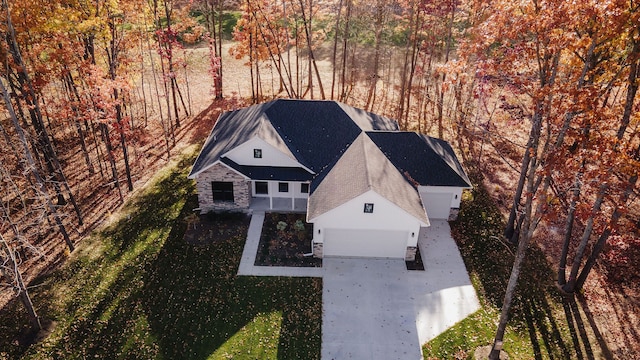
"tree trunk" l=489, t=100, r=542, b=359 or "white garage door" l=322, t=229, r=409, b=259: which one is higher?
"tree trunk" l=489, t=100, r=542, b=359

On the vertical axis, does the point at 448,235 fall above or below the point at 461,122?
below

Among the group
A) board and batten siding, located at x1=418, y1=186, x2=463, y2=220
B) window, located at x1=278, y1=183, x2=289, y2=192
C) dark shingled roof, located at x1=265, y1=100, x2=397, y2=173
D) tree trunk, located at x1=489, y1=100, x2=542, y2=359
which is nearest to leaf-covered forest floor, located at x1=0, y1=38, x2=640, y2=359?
tree trunk, located at x1=489, y1=100, x2=542, y2=359

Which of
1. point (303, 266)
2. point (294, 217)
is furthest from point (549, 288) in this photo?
point (294, 217)

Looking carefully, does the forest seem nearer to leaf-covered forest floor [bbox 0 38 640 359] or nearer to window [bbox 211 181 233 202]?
leaf-covered forest floor [bbox 0 38 640 359]

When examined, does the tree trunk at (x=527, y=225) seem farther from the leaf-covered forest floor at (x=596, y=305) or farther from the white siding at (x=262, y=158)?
the white siding at (x=262, y=158)

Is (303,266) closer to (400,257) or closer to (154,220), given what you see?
(400,257)

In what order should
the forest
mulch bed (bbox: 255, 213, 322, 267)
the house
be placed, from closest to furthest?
the forest < the house < mulch bed (bbox: 255, 213, 322, 267)

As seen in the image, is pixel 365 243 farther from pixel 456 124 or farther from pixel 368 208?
pixel 456 124
